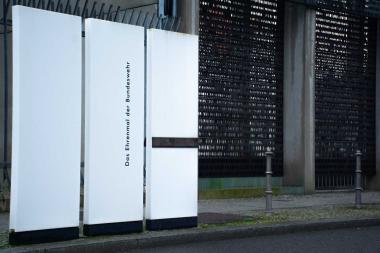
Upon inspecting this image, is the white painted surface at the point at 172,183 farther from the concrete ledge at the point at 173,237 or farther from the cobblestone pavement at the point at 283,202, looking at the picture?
the cobblestone pavement at the point at 283,202

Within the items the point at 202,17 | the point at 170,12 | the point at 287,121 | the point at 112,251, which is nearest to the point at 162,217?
the point at 112,251

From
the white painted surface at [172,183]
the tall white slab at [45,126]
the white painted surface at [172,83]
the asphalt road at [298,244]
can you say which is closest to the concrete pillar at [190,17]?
the white painted surface at [172,83]

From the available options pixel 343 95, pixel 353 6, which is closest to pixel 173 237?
pixel 343 95

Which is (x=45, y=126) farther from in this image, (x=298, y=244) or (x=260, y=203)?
(x=260, y=203)

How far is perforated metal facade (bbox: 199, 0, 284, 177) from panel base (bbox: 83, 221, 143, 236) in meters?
6.40

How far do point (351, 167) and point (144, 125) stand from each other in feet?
35.0

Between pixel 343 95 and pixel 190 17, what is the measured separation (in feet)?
19.4

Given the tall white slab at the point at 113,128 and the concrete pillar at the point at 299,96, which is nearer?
the tall white slab at the point at 113,128

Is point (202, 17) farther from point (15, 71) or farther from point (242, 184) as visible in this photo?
point (15, 71)

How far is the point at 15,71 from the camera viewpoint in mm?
7668

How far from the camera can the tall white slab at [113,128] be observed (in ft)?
27.6

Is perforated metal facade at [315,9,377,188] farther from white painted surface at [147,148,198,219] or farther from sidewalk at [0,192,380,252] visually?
white painted surface at [147,148,198,219]

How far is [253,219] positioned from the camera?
10.9 m

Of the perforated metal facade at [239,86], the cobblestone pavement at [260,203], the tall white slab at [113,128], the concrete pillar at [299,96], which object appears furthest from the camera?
the concrete pillar at [299,96]
